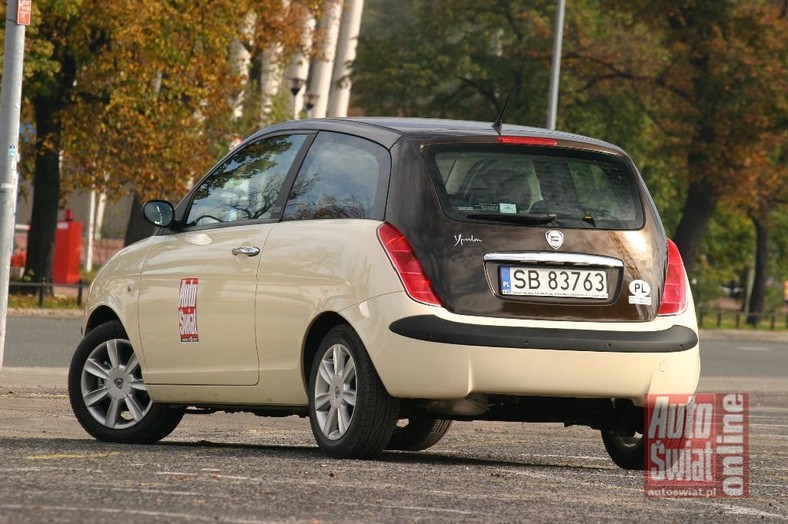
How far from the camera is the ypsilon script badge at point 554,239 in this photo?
8750mm

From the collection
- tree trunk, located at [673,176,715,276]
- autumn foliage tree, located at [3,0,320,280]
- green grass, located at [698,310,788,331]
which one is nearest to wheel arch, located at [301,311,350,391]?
autumn foliage tree, located at [3,0,320,280]

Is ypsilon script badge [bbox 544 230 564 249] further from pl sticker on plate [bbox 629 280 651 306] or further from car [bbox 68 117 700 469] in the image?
pl sticker on plate [bbox 629 280 651 306]

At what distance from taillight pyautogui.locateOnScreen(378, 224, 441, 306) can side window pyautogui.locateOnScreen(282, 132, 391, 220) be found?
22 cm

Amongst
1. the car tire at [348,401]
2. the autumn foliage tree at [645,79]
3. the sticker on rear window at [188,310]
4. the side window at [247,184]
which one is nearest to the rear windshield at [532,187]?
the car tire at [348,401]

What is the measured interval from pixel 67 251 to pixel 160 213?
104 ft

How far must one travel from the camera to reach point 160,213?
10.2 metres

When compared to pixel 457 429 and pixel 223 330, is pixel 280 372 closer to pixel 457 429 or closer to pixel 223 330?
pixel 223 330

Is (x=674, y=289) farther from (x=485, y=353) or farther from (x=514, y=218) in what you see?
(x=485, y=353)

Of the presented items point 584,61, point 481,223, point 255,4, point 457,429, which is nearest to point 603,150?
point 481,223

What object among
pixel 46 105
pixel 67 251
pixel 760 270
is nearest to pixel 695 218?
pixel 760 270

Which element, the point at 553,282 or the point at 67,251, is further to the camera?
the point at 67,251

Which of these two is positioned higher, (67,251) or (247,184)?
(247,184)

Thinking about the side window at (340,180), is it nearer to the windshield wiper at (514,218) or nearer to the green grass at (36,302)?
the windshield wiper at (514,218)

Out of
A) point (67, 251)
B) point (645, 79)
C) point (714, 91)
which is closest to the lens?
point (714, 91)
